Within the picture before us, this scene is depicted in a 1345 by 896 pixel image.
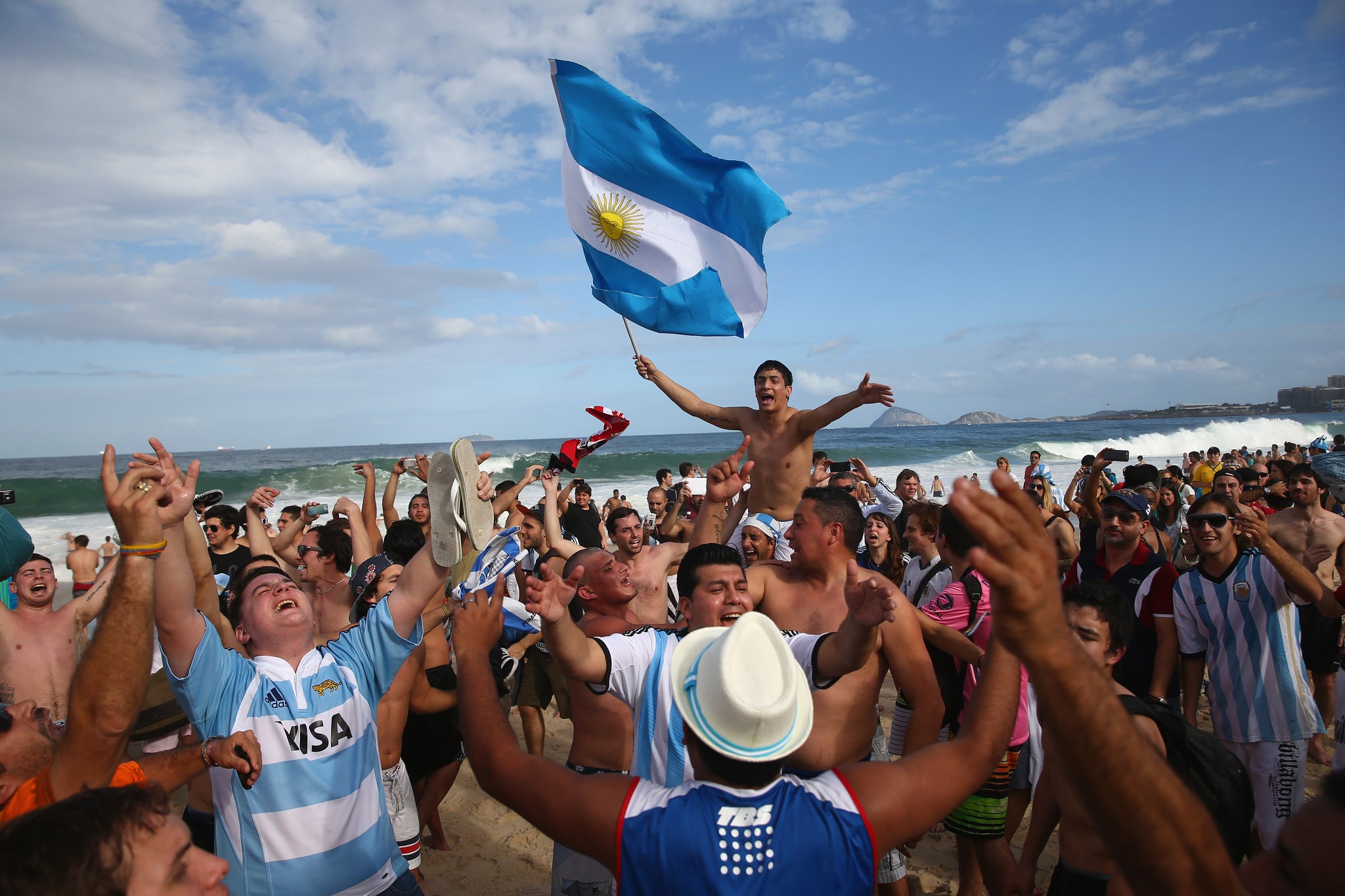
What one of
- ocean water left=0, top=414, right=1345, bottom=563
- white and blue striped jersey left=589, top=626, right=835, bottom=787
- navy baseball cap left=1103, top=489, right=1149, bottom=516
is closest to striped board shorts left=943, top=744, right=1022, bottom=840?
white and blue striped jersey left=589, top=626, right=835, bottom=787

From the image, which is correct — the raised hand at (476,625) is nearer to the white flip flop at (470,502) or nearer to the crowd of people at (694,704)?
the crowd of people at (694,704)

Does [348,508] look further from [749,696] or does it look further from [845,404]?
[749,696]

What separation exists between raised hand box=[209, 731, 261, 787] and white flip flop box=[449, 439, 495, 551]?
80 cm

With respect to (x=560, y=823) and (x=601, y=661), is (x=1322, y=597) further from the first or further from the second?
(x=560, y=823)

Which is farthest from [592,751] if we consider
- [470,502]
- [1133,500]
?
Answer: [1133,500]

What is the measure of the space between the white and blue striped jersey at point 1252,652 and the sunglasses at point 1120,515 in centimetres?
80

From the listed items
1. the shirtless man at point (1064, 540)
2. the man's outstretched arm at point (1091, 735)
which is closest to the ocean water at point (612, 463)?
the shirtless man at point (1064, 540)

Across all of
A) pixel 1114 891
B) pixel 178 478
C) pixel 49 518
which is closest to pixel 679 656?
pixel 1114 891

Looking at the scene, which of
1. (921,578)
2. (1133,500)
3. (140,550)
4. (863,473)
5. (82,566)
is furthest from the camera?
(863,473)

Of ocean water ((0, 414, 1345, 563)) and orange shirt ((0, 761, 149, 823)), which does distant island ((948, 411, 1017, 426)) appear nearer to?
ocean water ((0, 414, 1345, 563))

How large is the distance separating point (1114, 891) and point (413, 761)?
3.81m

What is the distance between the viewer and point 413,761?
15.0ft

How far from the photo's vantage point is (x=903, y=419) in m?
123

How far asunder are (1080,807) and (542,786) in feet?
5.26
